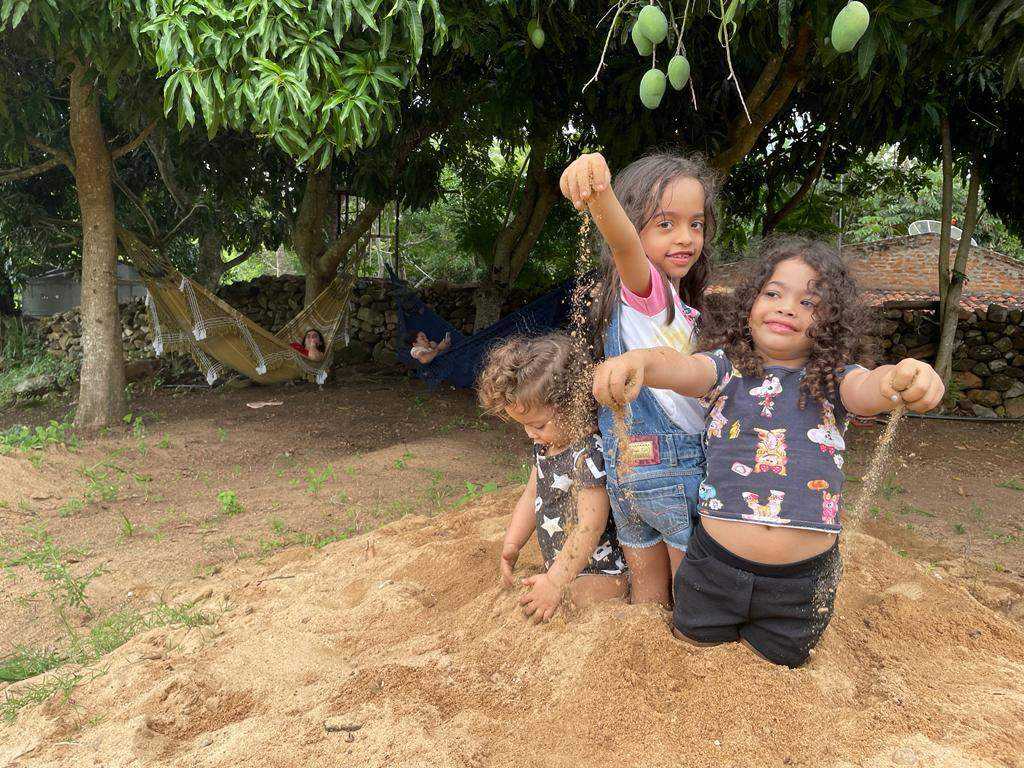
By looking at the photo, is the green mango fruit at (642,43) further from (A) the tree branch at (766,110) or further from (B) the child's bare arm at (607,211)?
(A) the tree branch at (766,110)

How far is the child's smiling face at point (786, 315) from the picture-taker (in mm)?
1499

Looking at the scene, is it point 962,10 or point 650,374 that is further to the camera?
point 962,10

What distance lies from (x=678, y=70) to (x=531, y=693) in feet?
5.28

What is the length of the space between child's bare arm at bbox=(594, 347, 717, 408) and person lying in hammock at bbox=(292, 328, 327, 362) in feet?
17.5

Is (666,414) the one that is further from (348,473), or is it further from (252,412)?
(252,412)

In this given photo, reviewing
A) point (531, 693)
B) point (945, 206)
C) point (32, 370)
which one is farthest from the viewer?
point (32, 370)

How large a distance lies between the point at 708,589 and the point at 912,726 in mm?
445

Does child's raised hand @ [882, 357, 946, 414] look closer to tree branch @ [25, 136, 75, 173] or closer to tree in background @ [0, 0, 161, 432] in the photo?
tree in background @ [0, 0, 161, 432]

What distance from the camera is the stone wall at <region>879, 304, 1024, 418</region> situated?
20.7ft

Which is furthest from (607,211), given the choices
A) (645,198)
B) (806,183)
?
(806,183)

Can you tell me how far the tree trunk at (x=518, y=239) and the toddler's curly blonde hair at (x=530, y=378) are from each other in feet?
14.2

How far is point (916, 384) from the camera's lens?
1.24 meters

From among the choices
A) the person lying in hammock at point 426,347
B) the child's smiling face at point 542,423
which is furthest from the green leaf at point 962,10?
the person lying in hammock at point 426,347

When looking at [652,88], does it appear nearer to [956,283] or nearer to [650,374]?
[650,374]
